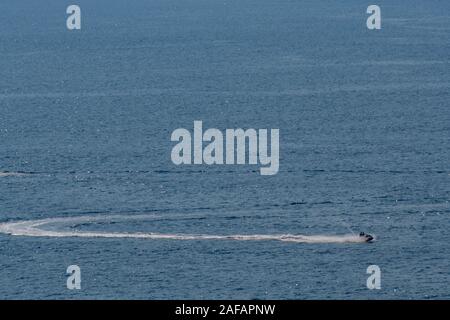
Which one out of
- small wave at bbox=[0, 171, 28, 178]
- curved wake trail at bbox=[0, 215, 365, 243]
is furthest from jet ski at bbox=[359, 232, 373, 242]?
small wave at bbox=[0, 171, 28, 178]

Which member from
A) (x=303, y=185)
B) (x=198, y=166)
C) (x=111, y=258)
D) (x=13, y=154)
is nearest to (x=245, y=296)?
(x=111, y=258)

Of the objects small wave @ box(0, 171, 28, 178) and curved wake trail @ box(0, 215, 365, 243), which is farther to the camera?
small wave @ box(0, 171, 28, 178)

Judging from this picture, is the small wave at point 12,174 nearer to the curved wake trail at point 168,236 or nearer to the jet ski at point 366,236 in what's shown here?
the curved wake trail at point 168,236

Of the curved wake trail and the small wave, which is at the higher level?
the small wave

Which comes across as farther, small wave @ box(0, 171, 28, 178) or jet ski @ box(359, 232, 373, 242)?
small wave @ box(0, 171, 28, 178)

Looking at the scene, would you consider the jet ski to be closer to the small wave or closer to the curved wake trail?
the curved wake trail

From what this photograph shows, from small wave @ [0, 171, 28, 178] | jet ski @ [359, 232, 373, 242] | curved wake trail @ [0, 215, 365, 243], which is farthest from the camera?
small wave @ [0, 171, 28, 178]

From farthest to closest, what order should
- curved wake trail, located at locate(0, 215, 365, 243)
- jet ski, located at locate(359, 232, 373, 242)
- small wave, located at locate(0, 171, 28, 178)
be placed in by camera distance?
1. small wave, located at locate(0, 171, 28, 178)
2. jet ski, located at locate(359, 232, 373, 242)
3. curved wake trail, located at locate(0, 215, 365, 243)

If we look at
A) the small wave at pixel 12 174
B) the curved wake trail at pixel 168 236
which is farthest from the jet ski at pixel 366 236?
the small wave at pixel 12 174

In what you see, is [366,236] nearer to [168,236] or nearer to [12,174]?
[168,236]

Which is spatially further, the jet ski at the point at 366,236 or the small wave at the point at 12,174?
the small wave at the point at 12,174

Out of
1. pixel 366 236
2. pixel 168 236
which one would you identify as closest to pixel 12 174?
pixel 168 236
